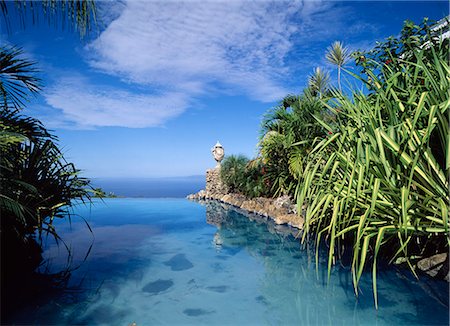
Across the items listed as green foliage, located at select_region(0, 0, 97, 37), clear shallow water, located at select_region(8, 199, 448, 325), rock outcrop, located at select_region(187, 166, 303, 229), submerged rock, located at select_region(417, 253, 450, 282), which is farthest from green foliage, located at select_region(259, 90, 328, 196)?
green foliage, located at select_region(0, 0, 97, 37)

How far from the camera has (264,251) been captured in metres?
5.70

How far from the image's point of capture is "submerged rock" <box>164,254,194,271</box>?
4716 millimetres

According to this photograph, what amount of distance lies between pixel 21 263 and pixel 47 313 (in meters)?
2.35

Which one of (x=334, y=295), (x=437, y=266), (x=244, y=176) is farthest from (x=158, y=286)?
(x=244, y=176)

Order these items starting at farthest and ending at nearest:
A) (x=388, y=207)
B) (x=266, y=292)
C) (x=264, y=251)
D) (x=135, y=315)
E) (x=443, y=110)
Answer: (x=264, y=251)
(x=266, y=292)
(x=135, y=315)
(x=388, y=207)
(x=443, y=110)

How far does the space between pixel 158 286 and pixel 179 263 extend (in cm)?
101

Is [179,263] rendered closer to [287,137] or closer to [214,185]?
[287,137]

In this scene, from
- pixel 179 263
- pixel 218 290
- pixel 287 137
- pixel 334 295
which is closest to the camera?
pixel 334 295

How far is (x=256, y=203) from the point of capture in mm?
10930

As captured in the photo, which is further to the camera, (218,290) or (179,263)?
(179,263)

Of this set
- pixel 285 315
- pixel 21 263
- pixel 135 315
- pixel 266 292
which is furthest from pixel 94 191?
pixel 285 315

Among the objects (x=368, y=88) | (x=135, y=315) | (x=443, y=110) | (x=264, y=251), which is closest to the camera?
(x=443, y=110)

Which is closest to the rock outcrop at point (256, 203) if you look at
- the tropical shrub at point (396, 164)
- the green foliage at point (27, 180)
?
the tropical shrub at point (396, 164)

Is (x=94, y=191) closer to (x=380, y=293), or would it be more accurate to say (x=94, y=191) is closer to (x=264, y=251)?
(x=264, y=251)
